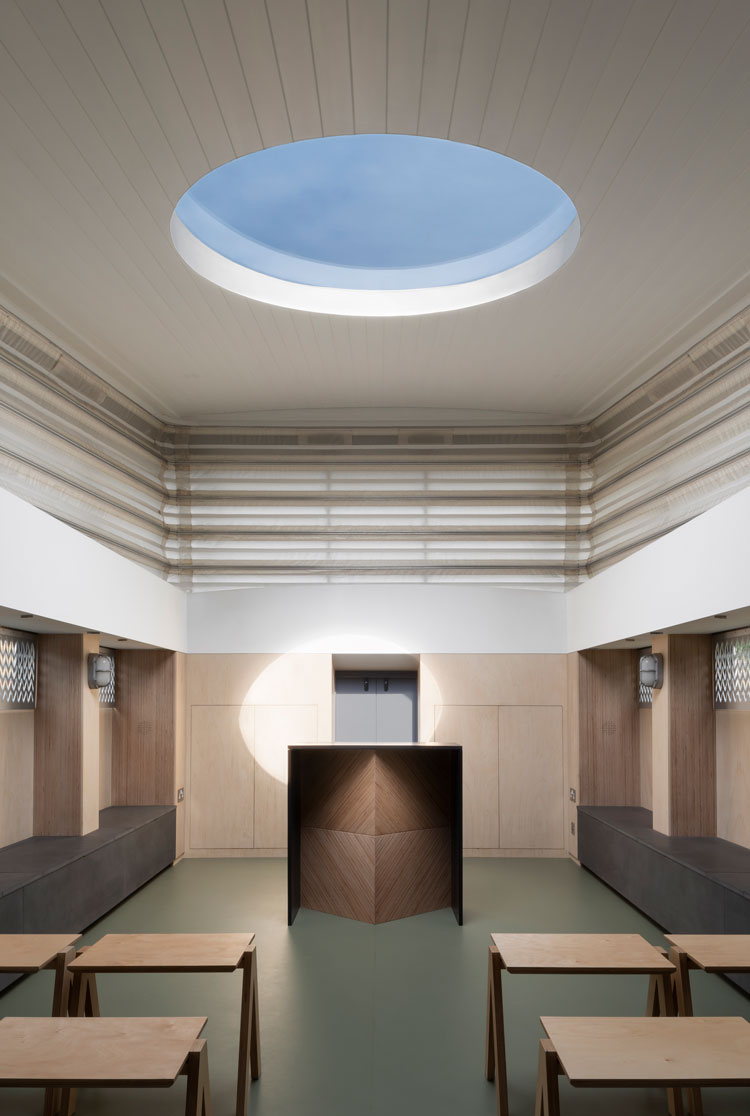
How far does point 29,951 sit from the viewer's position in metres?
3.77

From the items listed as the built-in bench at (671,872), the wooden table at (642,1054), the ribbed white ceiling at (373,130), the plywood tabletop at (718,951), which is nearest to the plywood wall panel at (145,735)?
the ribbed white ceiling at (373,130)

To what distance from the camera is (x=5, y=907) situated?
4.89 meters

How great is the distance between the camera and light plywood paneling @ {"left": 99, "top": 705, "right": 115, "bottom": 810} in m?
8.30

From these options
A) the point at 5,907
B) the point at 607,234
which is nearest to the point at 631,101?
the point at 607,234

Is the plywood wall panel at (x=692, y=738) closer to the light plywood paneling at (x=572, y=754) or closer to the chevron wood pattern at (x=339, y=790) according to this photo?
the light plywood paneling at (x=572, y=754)

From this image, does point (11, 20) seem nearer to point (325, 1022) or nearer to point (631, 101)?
point (631, 101)

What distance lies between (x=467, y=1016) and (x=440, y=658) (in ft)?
14.9

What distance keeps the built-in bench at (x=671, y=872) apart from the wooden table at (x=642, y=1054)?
1.95 metres

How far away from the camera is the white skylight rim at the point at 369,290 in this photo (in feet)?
19.3

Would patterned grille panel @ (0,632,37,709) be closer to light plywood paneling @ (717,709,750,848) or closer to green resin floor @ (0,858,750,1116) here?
green resin floor @ (0,858,750,1116)

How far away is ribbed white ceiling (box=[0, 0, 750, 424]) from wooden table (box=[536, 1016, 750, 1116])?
3892mm

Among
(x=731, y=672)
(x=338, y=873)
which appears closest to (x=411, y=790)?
(x=338, y=873)

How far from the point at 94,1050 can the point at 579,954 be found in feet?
6.34

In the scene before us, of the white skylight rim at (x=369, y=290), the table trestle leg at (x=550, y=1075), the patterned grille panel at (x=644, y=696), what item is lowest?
the table trestle leg at (x=550, y=1075)
